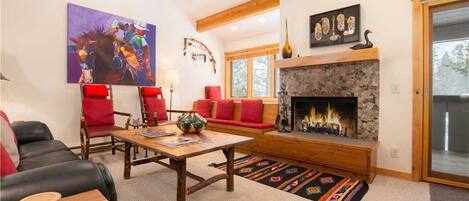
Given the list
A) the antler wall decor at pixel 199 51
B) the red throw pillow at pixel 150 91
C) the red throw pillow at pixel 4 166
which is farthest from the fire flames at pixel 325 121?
the red throw pillow at pixel 4 166

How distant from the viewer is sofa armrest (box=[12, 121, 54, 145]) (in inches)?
90.7

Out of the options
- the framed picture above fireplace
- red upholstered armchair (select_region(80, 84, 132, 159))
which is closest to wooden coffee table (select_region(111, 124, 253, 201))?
red upholstered armchair (select_region(80, 84, 132, 159))

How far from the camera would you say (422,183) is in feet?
8.07

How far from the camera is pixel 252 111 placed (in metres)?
3.84

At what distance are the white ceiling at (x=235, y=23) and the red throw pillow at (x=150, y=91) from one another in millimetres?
1823

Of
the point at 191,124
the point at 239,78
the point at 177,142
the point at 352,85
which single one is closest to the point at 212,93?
the point at 239,78

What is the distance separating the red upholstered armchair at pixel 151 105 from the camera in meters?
3.87

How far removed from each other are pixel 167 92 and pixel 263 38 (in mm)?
2316

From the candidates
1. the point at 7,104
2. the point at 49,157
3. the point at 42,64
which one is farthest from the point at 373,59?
the point at 7,104

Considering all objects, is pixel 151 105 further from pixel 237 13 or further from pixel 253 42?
pixel 253 42

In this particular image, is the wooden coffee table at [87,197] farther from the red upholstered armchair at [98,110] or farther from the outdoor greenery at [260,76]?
the outdoor greenery at [260,76]

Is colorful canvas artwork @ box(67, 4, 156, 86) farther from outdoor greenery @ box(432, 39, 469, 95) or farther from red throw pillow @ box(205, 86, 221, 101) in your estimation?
outdoor greenery @ box(432, 39, 469, 95)

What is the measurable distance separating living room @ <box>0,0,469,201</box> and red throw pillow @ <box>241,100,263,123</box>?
2cm

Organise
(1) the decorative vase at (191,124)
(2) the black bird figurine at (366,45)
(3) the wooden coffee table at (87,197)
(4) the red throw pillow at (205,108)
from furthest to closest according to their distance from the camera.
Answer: (4) the red throw pillow at (205,108)
(2) the black bird figurine at (366,45)
(1) the decorative vase at (191,124)
(3) the wooden coffee table at (87,197)
